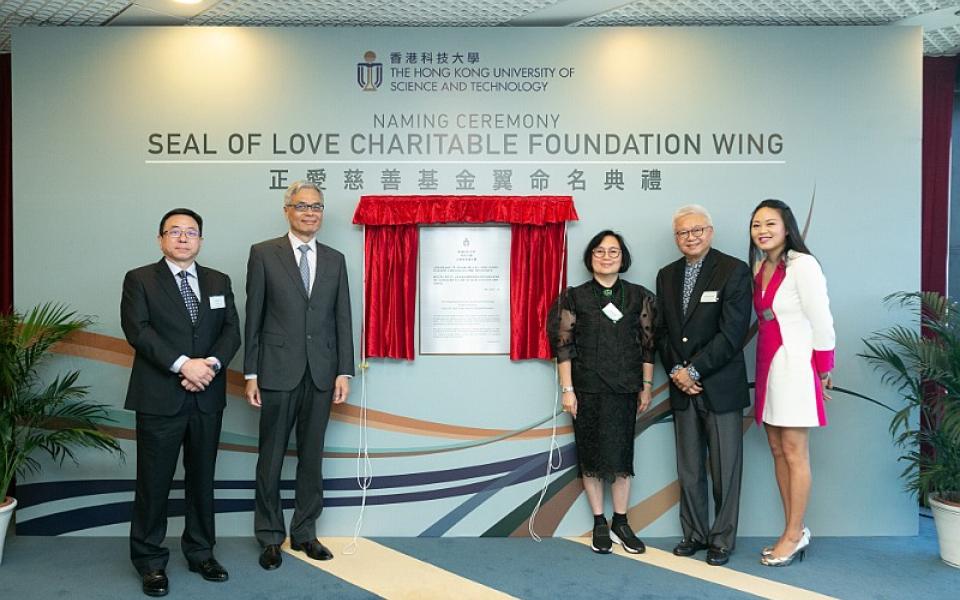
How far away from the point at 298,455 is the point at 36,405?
1.34 meters

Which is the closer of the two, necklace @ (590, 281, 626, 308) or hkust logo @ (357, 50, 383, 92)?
necklace @ (590, 281, 626, 308)

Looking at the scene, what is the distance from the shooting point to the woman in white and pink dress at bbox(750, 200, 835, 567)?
3268mm

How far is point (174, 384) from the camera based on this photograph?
3.13 meters

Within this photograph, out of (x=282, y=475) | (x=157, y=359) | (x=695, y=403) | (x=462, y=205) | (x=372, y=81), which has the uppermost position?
(x=372, y=81)

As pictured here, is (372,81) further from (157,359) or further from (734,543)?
(734,543)

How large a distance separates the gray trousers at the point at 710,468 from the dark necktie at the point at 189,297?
234cm

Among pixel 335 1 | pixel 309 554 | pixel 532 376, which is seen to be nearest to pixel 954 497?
pixel 532 376

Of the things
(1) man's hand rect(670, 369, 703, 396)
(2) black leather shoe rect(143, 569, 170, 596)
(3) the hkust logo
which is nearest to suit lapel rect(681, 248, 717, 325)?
(1) man's hand rect(670, 369, 703, 396)

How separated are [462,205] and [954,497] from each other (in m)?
2.86

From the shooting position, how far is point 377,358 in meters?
3.88

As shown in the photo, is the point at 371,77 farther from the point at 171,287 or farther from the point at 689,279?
the point at 689,279

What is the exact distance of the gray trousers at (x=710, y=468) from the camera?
11.4 feet

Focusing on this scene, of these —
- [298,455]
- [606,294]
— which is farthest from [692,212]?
[298,455]

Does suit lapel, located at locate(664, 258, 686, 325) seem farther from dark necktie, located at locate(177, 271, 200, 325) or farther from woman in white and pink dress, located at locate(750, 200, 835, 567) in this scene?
dark necktie, located at locate(177, 271, 200, 325)
